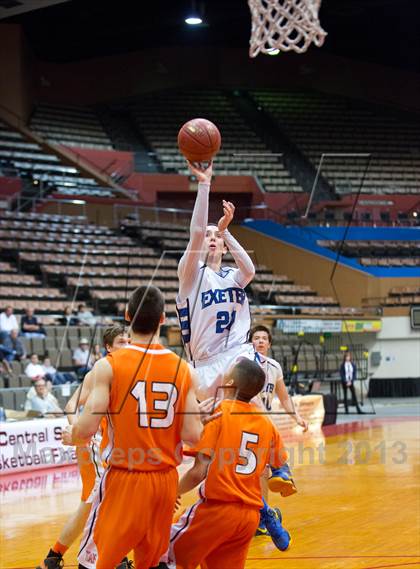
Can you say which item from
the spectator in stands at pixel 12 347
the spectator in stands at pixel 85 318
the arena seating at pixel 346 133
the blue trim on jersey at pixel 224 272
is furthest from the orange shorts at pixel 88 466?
the spectator in stands at pixel 85 318

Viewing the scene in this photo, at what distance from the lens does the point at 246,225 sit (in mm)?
22203

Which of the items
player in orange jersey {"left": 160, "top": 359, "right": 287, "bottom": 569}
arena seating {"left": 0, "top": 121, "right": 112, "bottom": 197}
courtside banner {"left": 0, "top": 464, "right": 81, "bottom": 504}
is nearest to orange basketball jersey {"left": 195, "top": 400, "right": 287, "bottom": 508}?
player in orange jersey {"left": 160, "top": 359, "right": 287, "bottom": 569}

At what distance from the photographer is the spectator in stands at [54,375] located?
15.1m

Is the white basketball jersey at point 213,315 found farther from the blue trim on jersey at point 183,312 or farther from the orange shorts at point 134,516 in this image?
the orange shorts at point 134,516

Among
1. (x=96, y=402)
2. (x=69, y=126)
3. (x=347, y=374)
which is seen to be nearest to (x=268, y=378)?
(x=96, y=402)

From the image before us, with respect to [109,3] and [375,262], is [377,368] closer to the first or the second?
[375,262]

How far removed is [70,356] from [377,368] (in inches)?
334

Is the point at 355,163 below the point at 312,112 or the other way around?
below

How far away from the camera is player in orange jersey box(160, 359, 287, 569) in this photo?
4625mm

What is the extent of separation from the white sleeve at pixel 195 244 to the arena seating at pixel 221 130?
20.9m

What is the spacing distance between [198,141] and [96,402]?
1826 mm

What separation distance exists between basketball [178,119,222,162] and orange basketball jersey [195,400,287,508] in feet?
4.79

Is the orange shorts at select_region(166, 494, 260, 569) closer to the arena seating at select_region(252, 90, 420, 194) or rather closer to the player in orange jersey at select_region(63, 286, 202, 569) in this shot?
the player in orange jersey at select_region(63, 286, 202, 569)

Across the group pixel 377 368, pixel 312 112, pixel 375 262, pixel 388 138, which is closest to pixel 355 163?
pixel 388 138
